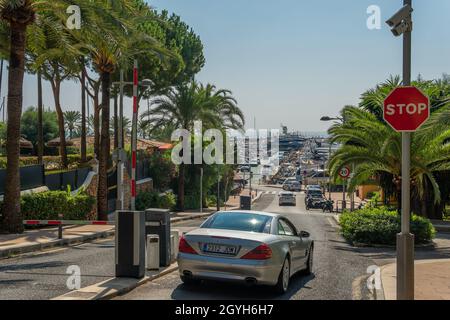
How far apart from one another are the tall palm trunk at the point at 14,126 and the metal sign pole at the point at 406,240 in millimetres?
13954

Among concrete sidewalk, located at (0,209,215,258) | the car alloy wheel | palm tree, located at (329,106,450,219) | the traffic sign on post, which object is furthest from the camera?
the traffic sign on post

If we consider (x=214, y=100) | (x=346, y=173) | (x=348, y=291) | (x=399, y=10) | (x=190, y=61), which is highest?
(x=190, y=61)

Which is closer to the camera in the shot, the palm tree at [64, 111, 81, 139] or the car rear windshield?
the car rear windshield

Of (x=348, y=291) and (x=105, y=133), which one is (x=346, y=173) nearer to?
(x=105, y=133)

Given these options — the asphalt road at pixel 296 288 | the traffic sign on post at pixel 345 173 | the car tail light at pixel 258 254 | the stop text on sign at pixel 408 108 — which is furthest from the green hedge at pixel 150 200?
the stop text on sign at pixel 408 108

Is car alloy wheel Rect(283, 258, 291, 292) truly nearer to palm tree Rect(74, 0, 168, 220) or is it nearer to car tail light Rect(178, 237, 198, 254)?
car tail light Rect(178, 237, 198, 254)

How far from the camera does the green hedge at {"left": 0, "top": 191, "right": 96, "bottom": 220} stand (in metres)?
20.8

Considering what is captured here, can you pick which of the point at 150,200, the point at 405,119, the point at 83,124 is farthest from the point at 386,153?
the point at 83,124

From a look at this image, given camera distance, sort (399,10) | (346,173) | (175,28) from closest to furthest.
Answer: (399,10), (346,173), (175,28)

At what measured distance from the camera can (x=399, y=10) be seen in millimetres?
8492

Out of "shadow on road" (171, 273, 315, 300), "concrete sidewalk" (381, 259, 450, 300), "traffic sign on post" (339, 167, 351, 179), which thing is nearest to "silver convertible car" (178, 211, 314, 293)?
"shadow on road" (171, 273, 315, 300)

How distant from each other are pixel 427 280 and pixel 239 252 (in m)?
4.26

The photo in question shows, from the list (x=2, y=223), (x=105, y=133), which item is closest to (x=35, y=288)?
(x=2, y=223)
